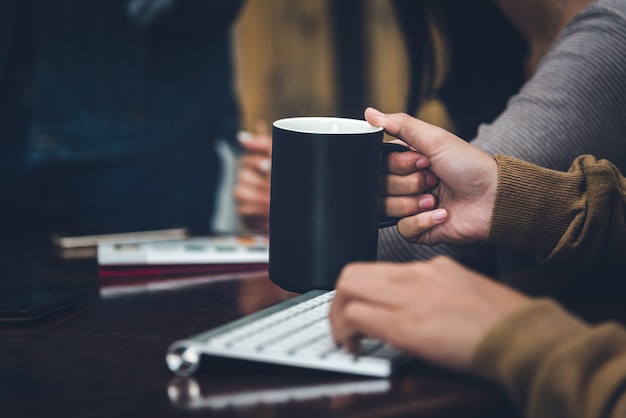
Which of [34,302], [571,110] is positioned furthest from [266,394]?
[571,110]

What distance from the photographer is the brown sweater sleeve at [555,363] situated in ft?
1.61

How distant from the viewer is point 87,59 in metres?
1.55

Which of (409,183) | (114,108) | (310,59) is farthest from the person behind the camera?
(310,59)

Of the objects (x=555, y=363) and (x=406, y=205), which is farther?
(x=406, y=205)

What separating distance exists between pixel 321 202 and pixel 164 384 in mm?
220

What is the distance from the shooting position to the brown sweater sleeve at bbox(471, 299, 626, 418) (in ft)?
1.61

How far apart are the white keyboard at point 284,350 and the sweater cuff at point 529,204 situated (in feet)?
0.92

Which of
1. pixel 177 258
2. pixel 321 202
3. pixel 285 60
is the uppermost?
pixel 285 60

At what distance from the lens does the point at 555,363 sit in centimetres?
50

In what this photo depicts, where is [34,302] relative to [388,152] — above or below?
below

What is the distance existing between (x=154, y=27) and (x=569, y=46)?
32.2 inches

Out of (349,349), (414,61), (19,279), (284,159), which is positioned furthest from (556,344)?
(414,61)

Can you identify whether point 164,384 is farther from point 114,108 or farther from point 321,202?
point 114,108

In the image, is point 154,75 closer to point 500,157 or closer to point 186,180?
point 186,180
